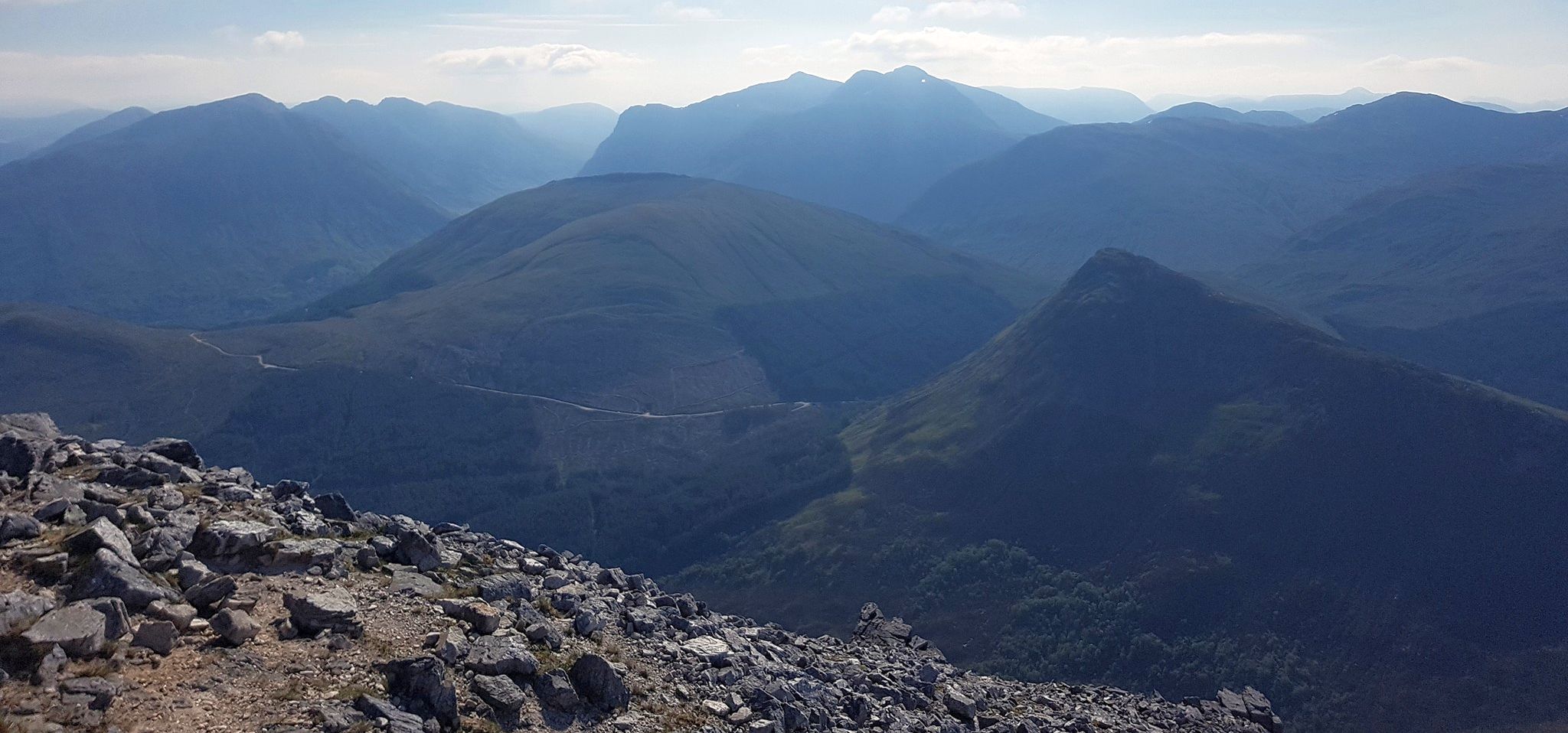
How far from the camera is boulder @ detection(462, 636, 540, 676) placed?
19125 mm

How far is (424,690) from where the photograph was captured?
1755cm

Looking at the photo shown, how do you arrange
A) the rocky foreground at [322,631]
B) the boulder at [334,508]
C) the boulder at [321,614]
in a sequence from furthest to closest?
the boulder at [334,508] → the boulder at [321,614] → the rocky foreground at [322,631]

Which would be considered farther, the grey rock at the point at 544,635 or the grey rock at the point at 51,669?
the grey rock at the point at 544,635

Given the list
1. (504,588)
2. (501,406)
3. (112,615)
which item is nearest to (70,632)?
(112,615)

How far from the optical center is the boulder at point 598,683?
20312 millimetres

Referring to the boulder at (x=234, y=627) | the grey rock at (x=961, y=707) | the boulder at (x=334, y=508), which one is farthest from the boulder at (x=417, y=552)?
the grey rock at (x=961, y=707)

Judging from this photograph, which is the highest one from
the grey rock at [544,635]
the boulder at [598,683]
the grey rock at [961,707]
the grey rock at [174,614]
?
the grey rock at [174,614]

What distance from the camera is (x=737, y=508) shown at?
123 metres

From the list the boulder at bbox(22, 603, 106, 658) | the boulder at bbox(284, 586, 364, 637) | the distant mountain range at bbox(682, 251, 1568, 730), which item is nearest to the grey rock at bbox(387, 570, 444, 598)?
the boulder at bbox(284, 586, 364, 637)

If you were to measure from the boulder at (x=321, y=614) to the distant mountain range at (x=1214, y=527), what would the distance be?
219 feet

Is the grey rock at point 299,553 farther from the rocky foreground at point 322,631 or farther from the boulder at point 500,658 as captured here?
the boulder at point 500,658

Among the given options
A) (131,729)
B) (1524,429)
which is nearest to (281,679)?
(131,729)

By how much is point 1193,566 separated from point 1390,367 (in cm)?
4036

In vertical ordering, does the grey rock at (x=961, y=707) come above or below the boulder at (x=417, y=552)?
below
